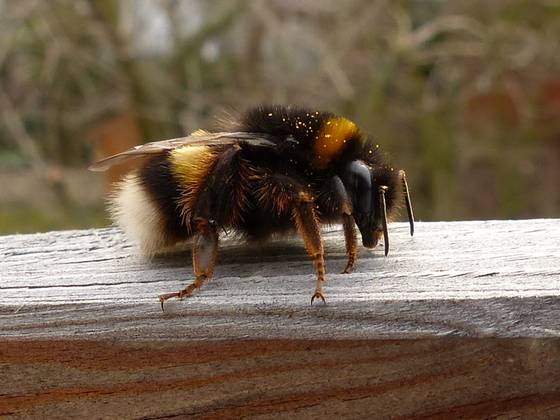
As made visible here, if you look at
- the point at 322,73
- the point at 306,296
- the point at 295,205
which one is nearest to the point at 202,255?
the point at 295,205

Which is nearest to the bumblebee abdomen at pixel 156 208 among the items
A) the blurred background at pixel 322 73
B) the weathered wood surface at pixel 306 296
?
the weathered wood surface at pixel 306 296

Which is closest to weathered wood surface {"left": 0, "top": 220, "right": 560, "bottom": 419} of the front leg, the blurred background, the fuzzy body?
the front leg

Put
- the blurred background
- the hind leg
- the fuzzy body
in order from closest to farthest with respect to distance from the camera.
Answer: the hind leg, the fuzzy body, the blurred background

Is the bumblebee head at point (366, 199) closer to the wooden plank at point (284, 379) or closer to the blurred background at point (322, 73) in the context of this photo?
the wooden plank at point (284, 379)

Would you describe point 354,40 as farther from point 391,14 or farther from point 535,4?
point 535,4

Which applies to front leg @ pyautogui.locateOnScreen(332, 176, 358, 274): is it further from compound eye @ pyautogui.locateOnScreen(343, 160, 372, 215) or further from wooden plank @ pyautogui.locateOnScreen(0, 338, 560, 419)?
wooden plank @ pyautogui.locateOnScreen(0, 338, 560, 419)

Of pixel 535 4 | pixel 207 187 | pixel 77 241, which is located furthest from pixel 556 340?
pixel 535 4
